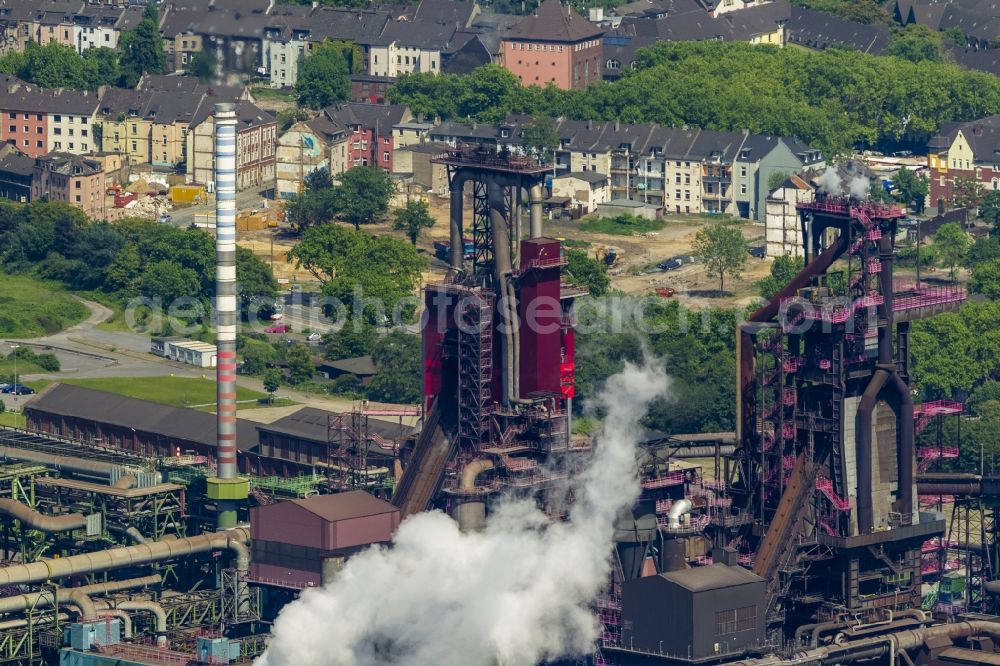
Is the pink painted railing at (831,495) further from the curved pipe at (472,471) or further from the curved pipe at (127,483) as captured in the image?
the curved pipe at (127,483)

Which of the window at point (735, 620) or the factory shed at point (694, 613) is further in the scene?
the window at point (735, 620)

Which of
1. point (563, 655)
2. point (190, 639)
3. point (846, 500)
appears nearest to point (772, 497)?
point (846, 500)

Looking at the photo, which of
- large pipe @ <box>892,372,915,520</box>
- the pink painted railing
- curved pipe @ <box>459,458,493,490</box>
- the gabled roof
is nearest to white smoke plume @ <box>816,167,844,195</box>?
large pipe @ <box>892,372,915,520</box>

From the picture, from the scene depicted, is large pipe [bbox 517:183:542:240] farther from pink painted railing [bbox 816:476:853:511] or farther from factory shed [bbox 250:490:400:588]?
pink painted railing [bbox 816:476:853:511]

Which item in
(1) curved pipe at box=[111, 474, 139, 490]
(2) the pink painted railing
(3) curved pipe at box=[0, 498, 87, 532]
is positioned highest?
(2) the pink painted railing

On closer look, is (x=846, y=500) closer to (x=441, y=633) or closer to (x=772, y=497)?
(x=772, y=497)

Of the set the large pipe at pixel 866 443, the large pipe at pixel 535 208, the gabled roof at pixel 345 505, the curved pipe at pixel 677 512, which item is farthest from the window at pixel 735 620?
the large pipe at pixel 535 208

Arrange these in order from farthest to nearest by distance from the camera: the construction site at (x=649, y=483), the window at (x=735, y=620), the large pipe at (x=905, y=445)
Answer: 1. the large pipe at (x=905, y=445)
2. the construction site at (x=649, y=483)
3. the window at (x=735, y=620)
